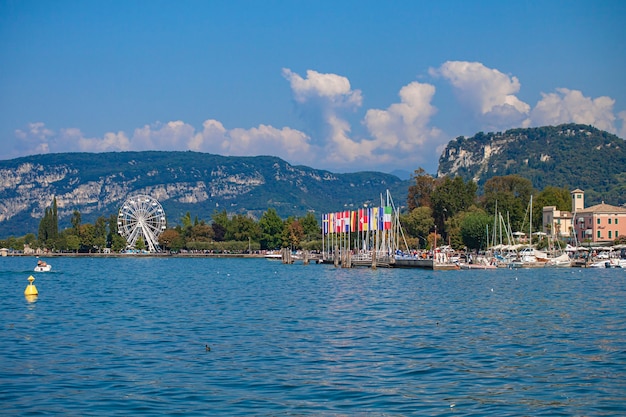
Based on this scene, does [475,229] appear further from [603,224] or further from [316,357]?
[316,357]

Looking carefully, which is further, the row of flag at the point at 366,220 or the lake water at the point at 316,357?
the row of flag at the point at 366,220

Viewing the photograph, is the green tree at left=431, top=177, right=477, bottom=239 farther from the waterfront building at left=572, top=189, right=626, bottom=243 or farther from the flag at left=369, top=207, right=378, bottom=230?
the flag at left=369, top=207, right=378, bottom=230

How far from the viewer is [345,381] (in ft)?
81.6

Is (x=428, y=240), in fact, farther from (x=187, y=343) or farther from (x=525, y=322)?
(x=187, y=343)

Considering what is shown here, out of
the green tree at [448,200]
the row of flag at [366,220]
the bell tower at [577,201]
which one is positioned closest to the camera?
the row of flag at [366,220]

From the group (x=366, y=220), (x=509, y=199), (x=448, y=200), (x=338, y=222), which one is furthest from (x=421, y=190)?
(x=366, y=220)

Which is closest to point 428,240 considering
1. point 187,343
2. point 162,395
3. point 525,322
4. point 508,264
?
point 508,264

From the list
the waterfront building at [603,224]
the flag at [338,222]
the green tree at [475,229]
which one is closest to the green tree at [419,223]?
the green tree at [475,229]

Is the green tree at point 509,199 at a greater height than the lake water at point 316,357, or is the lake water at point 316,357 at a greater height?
the green tree at point 509,199

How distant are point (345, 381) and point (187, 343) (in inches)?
398

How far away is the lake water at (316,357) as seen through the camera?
22.1 m

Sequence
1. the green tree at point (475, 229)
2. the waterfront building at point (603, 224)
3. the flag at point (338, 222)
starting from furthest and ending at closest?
the waterfront building at point (603, 224), the green tree at point (475, 229), the flag at point (338, 222)

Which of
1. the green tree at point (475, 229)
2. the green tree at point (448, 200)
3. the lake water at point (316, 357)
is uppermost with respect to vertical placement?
the green tree at point (448, 200)

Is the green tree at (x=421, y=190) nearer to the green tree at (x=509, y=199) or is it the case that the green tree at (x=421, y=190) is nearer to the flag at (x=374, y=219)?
the green tree at (x=509, y=199)
